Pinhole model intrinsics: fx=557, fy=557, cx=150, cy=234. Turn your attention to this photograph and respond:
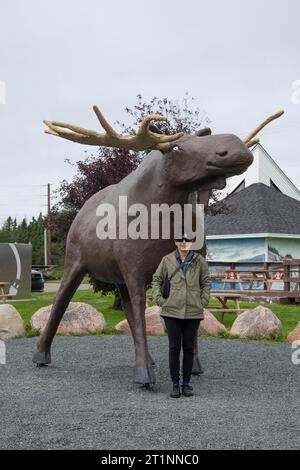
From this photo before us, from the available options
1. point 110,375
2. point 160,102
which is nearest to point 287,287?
point 160,102

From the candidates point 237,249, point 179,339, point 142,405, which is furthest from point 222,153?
point 237,249

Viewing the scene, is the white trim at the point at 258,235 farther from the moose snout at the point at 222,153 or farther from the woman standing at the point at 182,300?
the moose snout at the point at 222,153

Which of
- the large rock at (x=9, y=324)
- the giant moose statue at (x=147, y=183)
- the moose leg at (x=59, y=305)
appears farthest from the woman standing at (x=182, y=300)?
the large rock at (x=9, y=324)

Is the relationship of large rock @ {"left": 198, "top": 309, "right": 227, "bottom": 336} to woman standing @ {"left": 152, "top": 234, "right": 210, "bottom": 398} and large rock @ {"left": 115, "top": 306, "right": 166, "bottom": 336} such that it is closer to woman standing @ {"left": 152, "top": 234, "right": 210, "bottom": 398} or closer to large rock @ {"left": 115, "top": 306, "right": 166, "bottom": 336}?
large rock @ {"left": 115, "top": 306, "right": 166, "bottom": 336}

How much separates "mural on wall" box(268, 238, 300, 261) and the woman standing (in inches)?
612

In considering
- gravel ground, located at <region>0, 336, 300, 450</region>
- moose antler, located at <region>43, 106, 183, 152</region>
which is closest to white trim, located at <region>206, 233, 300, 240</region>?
gravel ground, located at <region>0, 336, 300, 450</region>

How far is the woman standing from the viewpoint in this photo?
15.9ft

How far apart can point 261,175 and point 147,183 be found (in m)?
20.6

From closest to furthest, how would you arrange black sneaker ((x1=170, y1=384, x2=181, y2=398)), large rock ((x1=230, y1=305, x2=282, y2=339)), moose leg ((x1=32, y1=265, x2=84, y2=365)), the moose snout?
the moose snout → black sneaker ((x1=170, y1=384, x2=181, y2=398)) → moose leg ((x1=32, y1=265, x2=84, y2=365)) → large rock ((x1=230, y1=305, x2=282, y2=339))

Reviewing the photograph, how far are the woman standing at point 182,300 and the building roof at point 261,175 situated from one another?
1992cm

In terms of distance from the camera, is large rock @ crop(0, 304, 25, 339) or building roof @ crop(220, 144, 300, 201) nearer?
large rock @ crop(0, 304, 25, 339)

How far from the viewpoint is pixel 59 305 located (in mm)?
6297

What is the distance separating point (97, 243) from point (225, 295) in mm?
5188

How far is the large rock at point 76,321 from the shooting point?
9484mm
